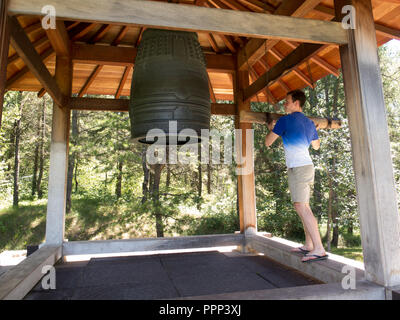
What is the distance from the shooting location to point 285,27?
80.7 inches

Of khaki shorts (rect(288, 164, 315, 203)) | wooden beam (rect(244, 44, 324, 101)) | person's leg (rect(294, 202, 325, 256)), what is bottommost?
person's leg (rect(294, 202, 325, 256))

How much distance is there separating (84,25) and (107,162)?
862cm

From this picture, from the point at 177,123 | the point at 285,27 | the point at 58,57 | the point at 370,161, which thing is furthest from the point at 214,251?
the point at 58,57

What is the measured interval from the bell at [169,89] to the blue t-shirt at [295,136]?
0.75 m

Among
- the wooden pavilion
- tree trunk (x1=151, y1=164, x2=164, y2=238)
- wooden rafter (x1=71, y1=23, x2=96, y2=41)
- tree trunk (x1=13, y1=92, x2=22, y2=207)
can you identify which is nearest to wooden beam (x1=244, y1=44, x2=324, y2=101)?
the wooden pavilion

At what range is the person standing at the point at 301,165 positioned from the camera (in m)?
2.60

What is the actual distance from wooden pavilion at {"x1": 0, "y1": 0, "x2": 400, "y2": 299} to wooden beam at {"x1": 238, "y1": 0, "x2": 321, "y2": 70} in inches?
0.5

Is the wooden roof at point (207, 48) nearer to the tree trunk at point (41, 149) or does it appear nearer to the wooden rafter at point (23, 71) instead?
the wooden rafter at point (23, 71)

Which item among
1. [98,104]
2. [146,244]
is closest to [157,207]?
[146,244]

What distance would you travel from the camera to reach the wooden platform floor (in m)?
2.27

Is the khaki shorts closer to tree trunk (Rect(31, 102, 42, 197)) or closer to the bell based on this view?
the bell

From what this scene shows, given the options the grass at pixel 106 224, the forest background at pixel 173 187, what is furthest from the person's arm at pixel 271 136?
the grass at pixel 106 224

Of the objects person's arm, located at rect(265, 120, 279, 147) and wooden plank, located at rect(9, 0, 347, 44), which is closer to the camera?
wooden plank, located at rect(9, 0, 347, 44)

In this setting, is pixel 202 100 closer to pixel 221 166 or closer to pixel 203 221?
pixel 203 221
